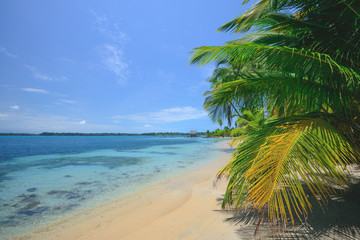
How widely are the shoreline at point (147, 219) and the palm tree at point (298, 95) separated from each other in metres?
0.69

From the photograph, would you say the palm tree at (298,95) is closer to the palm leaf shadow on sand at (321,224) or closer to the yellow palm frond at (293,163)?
the yellow palm frond at (293,163)

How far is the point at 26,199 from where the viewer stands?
4.60 m

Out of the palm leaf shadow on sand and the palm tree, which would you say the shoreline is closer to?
the palm leaf shadow on sand

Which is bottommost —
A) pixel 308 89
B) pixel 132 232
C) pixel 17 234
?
pixel 17 234

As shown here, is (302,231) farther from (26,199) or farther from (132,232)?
(26,199)

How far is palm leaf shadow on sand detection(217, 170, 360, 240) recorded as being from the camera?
2.00 meters

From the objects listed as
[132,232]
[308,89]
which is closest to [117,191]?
[132,232]

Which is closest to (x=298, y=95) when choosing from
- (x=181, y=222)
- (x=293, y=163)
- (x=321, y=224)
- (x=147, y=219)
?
(x=293, y=163)

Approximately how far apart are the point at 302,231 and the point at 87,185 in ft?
21.1

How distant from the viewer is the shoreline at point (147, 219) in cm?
259

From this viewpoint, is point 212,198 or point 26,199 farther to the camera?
point 26,199

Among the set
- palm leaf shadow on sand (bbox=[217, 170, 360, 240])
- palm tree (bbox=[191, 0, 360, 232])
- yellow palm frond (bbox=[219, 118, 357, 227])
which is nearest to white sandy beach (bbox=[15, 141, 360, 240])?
palm leaf shadow on sand (bbox=[217, 170, 360, 240])

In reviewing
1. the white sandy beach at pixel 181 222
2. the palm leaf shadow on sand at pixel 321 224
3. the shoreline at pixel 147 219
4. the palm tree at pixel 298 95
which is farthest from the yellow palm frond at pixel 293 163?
the shoreline at pixel 147 219

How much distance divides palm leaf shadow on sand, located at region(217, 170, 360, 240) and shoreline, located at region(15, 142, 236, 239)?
24 centimetres
